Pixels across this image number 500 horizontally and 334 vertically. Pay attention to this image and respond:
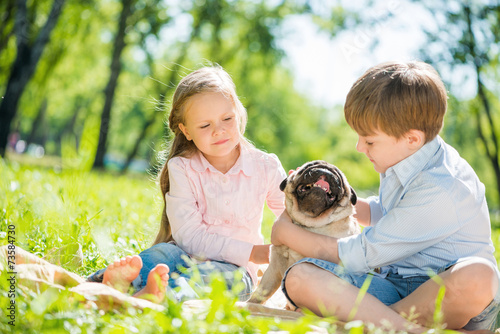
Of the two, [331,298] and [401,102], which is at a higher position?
[401,102]

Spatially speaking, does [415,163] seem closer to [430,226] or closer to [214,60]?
[430,226]

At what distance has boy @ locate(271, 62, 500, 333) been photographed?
8.52ft

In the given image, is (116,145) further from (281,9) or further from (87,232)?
(87,232)

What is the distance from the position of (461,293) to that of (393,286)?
0.53 m

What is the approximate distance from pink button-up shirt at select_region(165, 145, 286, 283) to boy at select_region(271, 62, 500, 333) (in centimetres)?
56

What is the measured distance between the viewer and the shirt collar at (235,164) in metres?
3.77

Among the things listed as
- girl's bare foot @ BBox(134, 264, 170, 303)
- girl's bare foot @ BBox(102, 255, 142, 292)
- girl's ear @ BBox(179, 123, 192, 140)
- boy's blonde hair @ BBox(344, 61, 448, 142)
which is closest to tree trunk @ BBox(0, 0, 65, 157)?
girl's ear @ BBox(179, 123, 192, 140)

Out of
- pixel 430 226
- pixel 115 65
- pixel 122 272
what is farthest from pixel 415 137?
pixel 115 65

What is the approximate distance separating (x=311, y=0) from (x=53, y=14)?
11.8m

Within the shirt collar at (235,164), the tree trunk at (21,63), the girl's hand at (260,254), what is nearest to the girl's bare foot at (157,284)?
the girl's hand at (260,254)

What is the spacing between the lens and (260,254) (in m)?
3.53

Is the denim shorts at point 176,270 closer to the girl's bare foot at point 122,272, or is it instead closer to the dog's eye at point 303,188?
the girl's bare foot at point 122,272

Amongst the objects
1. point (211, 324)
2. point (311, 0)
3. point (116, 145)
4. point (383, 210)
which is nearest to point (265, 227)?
point (383, 210)

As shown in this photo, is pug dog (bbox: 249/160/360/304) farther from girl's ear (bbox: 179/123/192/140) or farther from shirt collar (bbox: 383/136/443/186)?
girl's ear (bbox: 179/123/192/140)
